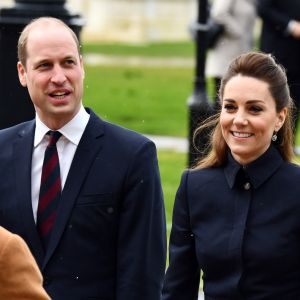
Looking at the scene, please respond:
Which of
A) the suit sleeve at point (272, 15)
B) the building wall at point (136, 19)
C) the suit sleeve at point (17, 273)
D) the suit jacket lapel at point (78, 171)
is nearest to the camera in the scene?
the suit sleeve at point (17, 273)

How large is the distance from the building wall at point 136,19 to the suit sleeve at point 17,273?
1160 inches

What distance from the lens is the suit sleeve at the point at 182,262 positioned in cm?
484

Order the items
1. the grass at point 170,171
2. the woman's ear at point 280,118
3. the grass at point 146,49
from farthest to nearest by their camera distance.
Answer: the grass at point 146,49, the grass at point 170,171, the woman's ear at point 280,118

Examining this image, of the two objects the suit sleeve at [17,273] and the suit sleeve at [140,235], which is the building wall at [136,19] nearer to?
the suit sleeve at [140,235]

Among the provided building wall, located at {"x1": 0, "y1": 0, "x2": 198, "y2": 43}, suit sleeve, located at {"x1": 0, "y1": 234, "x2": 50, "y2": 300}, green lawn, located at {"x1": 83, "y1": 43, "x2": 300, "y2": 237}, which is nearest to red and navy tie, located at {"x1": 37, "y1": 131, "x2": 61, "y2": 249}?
suit sleeve, located at {"x1": 0, "y1": 234, "x2": 50, "y2": 300}

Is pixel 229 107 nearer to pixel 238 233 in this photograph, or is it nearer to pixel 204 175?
pixel 204 175

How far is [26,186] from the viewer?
5.13 m

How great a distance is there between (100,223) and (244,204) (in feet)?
2.06

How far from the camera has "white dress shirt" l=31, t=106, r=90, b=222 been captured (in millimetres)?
5191

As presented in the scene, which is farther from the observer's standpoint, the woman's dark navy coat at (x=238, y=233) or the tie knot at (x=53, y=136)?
the tie knot at (x=53, y=136)

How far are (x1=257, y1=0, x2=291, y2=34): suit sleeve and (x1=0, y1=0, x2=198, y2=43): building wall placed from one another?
866 inches

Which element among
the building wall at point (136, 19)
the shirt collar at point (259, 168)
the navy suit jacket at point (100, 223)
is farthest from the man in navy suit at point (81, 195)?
the building wall at point (136, 19)

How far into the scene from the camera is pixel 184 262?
15.9ft

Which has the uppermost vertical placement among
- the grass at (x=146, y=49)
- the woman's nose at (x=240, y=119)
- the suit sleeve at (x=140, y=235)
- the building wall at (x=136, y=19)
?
the woman's nose at (x=240, y=119)
